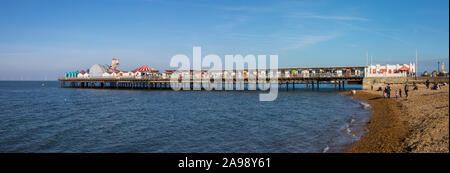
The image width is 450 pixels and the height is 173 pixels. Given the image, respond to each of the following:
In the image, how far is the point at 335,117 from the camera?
63.5ft

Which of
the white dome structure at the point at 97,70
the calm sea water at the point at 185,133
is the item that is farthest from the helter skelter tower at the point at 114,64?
the calm sea water at the point at 185,133

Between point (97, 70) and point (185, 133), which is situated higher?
point (97, 70)

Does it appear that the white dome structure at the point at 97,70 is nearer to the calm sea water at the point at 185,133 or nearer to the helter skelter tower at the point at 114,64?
the helter skelter tower at the point at 114,64

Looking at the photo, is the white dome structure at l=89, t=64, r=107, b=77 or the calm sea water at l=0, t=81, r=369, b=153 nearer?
the calm sea water at l=0, t=81, r=369, b=153

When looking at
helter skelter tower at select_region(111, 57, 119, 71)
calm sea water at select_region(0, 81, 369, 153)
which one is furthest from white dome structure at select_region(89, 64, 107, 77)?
calm sea water at select_region(0, 81, 369, 153)

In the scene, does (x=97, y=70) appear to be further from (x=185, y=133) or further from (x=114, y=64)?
(x=185, y=133)

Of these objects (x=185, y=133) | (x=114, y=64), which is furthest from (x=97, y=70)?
(x=185, y=133)

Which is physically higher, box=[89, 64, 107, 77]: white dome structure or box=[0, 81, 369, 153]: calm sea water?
box=[89, 64, 107, 77]: white dome structure

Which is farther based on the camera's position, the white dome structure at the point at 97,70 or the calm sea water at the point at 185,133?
the white dome structure at the point at 97,70

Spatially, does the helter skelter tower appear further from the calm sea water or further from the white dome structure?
the calm sea water

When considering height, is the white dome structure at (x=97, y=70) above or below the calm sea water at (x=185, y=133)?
above
